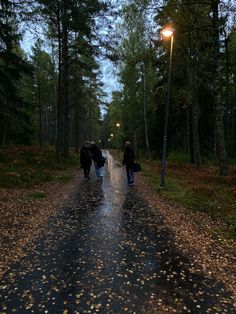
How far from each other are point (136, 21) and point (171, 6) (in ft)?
53.4

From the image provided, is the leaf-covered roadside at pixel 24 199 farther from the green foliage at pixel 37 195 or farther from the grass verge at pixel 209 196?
the grass verge at pixel 209 196

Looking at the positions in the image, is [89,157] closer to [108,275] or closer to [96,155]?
[96,155]

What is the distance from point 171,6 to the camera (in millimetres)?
15891

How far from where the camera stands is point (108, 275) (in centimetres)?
573

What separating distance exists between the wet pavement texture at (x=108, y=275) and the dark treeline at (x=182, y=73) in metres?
10.2

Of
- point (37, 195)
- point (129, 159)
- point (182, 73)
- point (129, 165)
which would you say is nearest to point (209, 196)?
point (129, 165)

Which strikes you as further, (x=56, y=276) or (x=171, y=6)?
(x=171, y=6)

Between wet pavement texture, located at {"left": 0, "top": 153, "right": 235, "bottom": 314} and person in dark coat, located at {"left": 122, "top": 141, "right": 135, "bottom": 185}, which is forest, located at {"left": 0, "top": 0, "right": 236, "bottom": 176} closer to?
person in dark coat, located at {"left": 122, "top": 141, "right": 135, "bottom": 185}

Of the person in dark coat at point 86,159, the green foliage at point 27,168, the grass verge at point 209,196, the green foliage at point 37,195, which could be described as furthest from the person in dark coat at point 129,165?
the green foliage at point 37,195

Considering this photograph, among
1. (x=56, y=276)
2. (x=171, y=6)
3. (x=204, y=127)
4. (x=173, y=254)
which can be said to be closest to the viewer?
(x=56, y=276)

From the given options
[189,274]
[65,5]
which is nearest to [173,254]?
[189,274]

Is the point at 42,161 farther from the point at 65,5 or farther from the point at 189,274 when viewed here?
the point at 189,274

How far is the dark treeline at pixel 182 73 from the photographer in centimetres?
1611

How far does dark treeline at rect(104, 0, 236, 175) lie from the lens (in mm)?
16109
